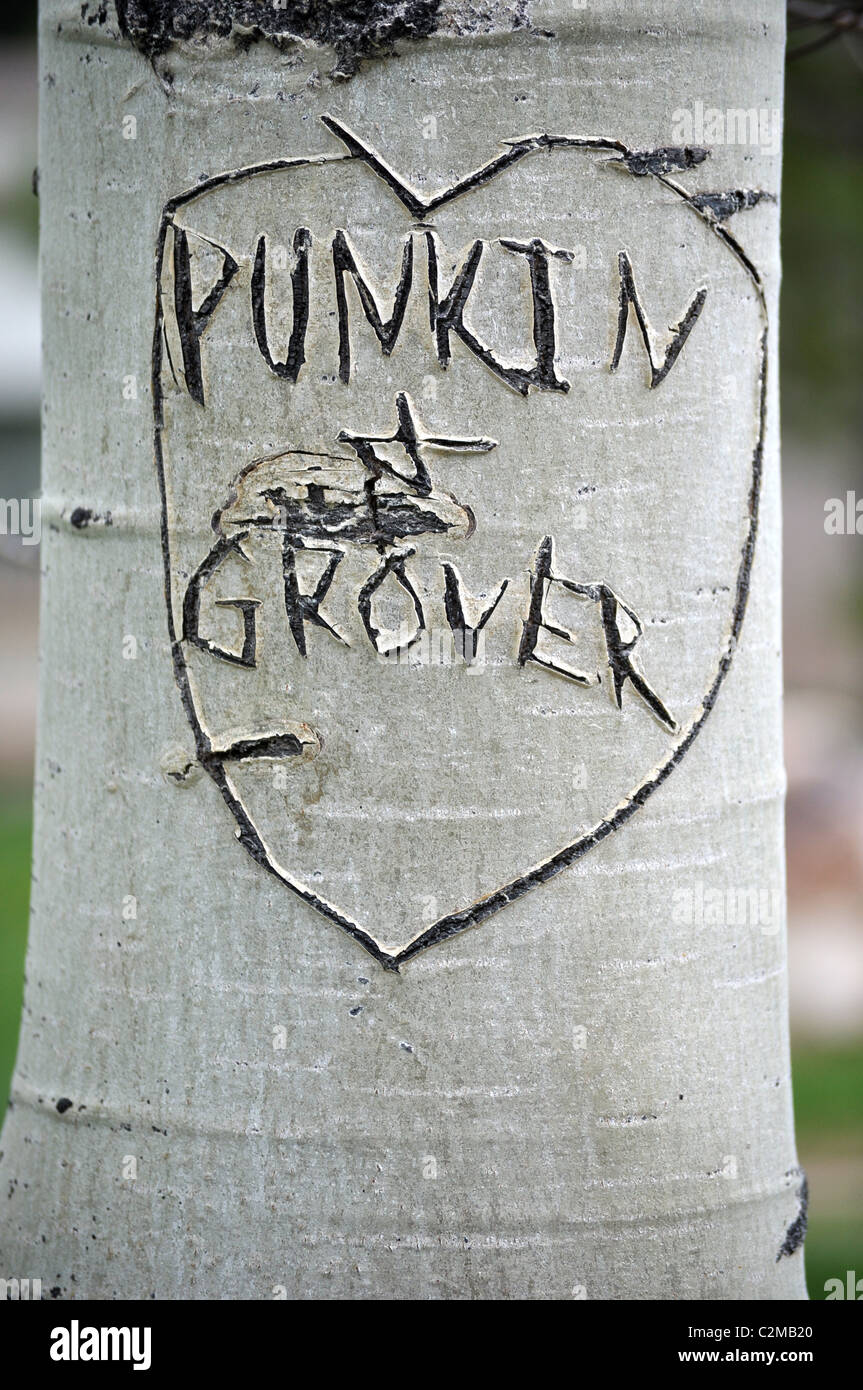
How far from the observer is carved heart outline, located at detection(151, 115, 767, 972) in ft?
4.50

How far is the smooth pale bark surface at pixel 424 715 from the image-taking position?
1.38 m

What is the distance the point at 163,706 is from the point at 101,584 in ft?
0.50

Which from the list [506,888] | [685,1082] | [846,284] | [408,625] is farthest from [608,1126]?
[846,284]

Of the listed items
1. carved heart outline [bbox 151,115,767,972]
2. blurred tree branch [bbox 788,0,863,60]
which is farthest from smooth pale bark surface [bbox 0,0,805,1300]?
blurred tree branch [bbox 788,0,863,60]

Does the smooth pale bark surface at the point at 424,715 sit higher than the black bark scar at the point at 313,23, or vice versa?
the black bark scar at the point at 313,23

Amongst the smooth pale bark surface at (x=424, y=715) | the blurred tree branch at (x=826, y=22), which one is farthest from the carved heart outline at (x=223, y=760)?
the blurred tree branch at (x=826, y=22)

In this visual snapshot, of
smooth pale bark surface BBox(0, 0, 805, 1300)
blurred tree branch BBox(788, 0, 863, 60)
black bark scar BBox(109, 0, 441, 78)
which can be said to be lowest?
smooth pale bark surface BBox(0, 0, 805, 1300)

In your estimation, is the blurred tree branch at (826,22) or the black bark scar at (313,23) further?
the blurred tree branch at (826,22)

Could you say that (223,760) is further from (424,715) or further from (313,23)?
(313,23)

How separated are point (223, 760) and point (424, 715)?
0.20m

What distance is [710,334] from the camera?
146 centimetres

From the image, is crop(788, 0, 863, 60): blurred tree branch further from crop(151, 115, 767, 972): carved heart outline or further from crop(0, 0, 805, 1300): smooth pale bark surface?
crop(151, 115, 767, 972): carved heart outline

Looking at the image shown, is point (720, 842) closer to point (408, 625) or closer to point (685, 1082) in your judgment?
point (685, 1082)

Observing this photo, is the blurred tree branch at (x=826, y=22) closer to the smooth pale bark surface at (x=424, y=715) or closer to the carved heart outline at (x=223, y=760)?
the smooth pale bark surface at (x=424, y=715)
